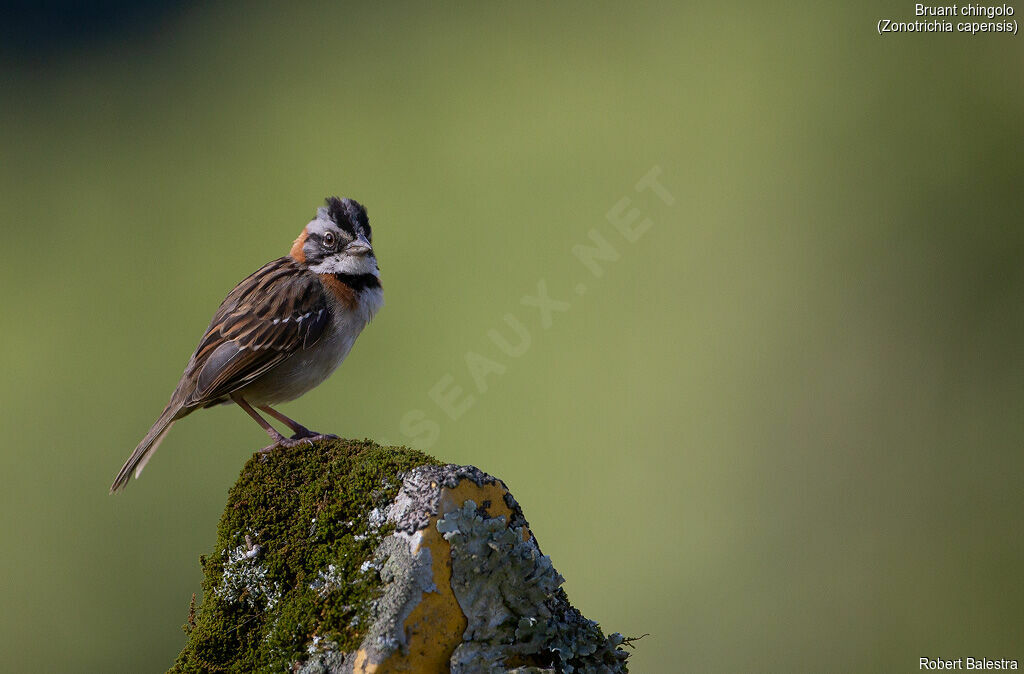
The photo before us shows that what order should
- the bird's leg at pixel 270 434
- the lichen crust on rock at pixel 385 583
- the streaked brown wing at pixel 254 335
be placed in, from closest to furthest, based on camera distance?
the lichen crust on rock at pixel 385 583, the bird's leg at pixel 270 434, the streaked brown wing at pixel 254 335

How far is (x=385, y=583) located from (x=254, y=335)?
2706mm

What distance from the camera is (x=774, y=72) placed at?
19422 millimetres

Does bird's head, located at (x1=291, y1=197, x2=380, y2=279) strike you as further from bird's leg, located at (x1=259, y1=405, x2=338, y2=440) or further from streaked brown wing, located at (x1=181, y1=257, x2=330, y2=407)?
bird's leg, located at (x1=259, y1=405, x2=338, y2=440)

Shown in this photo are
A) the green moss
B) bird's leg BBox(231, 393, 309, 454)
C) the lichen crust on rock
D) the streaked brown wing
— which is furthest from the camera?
the streaked brown wing

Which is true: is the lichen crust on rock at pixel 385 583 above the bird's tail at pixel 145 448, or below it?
below

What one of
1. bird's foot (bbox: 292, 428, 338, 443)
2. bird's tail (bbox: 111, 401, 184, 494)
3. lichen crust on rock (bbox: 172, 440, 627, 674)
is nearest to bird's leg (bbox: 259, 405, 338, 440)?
bird's foot (bbox: 292, 428, 338, 443)

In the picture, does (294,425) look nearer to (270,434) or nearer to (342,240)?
(270,434)

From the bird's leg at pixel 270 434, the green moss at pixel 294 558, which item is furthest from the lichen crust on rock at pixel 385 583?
the bird's leg at pixel 270 434

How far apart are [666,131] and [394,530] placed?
15.5 meters

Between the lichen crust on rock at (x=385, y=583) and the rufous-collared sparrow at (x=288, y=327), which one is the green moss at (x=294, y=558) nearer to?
the lichen crust on rock at (x=385, y=583)

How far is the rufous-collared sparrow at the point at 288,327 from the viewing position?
655cm

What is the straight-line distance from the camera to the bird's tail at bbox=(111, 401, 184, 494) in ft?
21.0

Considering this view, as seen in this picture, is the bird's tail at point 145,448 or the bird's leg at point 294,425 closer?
the bird's leg at point 294,425

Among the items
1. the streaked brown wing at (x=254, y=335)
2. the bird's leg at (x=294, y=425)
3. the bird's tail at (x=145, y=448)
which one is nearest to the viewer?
the bird's leg at (x=294, y=425)
